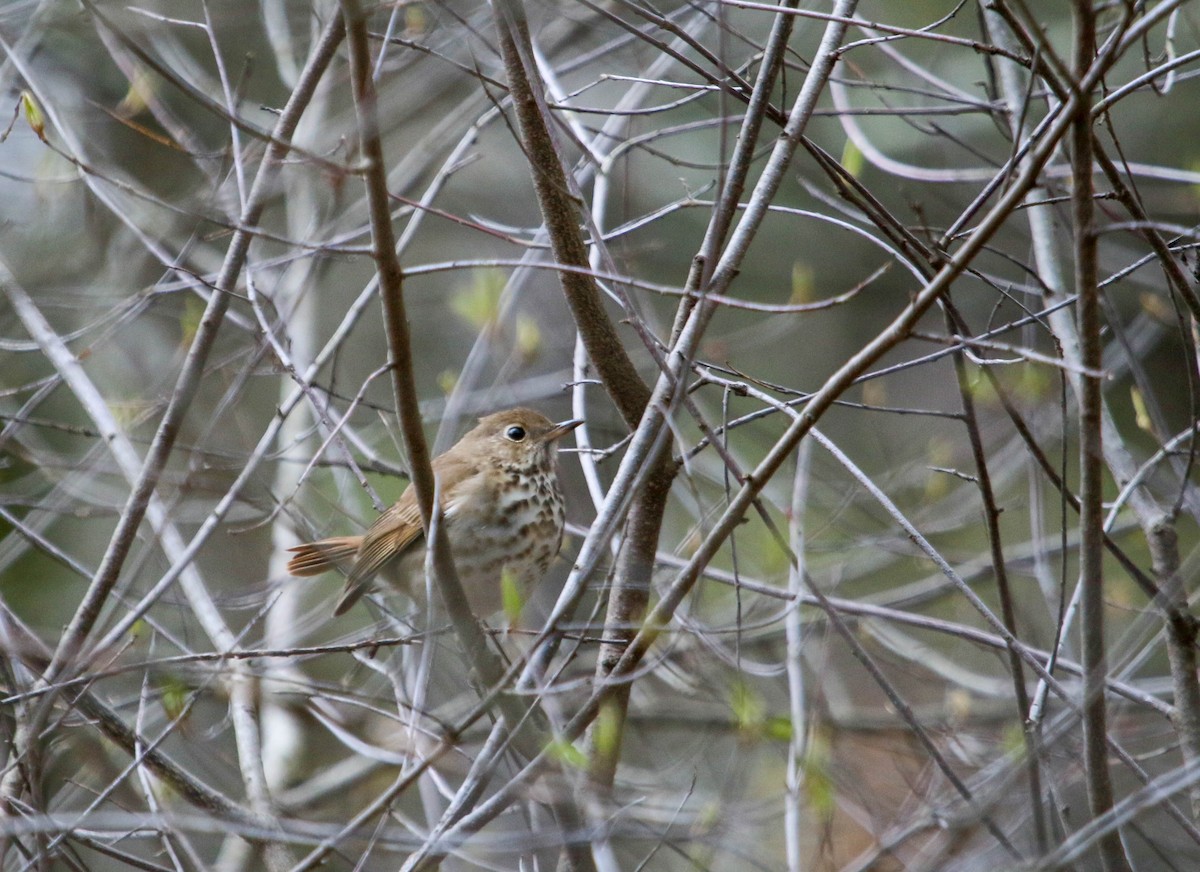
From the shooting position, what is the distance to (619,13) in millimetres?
4512

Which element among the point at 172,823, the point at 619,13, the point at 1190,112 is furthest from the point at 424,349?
the point at 172,823

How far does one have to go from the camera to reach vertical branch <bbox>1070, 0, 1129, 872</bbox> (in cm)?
200

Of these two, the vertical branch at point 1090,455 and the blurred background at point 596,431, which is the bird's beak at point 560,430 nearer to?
the blurred background at point 596,431

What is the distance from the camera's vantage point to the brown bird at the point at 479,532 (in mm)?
3967

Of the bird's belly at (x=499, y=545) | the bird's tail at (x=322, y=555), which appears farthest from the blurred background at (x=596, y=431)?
the bird's belly at (x=499, y=545)

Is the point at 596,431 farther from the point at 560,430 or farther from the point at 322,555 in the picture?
the point at 322,555

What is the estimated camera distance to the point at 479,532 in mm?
4012

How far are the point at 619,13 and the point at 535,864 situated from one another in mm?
3103

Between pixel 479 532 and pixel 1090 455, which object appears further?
pixel 479 532

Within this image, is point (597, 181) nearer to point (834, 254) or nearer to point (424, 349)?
point (424, 349)

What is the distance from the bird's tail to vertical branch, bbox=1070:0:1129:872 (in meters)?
2.56

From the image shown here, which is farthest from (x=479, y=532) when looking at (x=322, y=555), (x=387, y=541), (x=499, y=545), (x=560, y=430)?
(x=322, y=555)

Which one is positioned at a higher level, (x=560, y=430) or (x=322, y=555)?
(x=560, y=430)

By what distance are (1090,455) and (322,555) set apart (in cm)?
273
